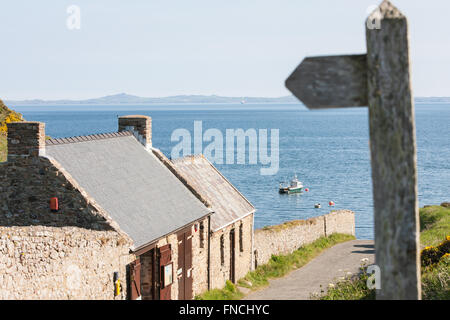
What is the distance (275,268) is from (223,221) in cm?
785

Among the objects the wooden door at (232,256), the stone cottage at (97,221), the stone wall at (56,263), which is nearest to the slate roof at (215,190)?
the wooden door at (232,256)

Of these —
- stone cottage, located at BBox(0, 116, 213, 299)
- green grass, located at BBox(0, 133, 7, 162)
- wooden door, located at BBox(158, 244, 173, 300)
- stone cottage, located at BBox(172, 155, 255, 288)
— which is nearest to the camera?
stone cottage, located at BBox(0, 116, 213, 299)

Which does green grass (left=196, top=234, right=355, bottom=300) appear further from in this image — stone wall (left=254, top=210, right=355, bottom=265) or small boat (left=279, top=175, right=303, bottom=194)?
small boat (left=279, top=175, right=303, bottom=194)

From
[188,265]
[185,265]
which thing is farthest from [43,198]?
[188,265]

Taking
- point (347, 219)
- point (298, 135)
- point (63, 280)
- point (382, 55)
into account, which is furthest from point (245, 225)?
point (298, 135)

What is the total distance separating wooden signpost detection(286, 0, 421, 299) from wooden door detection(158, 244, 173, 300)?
1424 cm

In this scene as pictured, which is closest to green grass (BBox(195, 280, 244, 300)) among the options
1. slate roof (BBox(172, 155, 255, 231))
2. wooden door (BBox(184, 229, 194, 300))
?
wooden door (BBox(184, 229, 194, 300))

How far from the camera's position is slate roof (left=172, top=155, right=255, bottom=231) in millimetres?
26172

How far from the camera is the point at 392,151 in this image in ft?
15.2

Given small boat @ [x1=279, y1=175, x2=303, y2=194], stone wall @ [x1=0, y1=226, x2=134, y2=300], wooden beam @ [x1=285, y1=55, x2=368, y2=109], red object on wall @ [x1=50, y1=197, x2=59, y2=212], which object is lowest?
small boat @ [x1=279, y1=175, x2=303, y2=194]

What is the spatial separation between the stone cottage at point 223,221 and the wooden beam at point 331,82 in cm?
1915

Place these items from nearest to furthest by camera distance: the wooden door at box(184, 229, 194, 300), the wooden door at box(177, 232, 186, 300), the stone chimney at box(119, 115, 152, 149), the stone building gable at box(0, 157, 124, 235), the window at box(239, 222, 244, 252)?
1. the stone building gable at box(0, 157, 124, 235)
2. the wooden door at box(177, 232, 186, 300)
3. the wooden door at box(184, 229, 194, 300)
4. the stone chimney at box(119, 115, 152, 149)
5. the window at box(239, 222, 244, 252)
